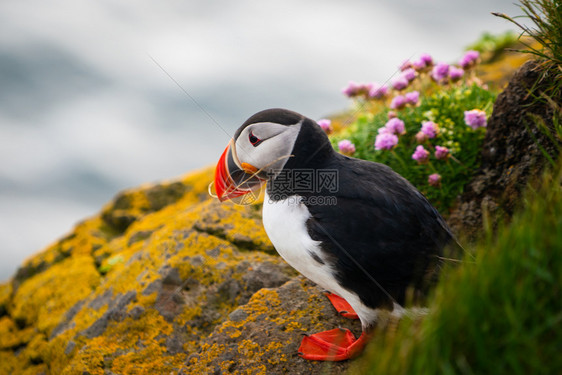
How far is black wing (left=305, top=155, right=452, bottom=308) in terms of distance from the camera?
3195mm

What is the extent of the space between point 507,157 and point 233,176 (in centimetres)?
280

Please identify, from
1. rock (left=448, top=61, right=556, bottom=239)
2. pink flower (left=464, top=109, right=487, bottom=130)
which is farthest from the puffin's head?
pink flower (left=464, top=109, right=487, bottom=130)

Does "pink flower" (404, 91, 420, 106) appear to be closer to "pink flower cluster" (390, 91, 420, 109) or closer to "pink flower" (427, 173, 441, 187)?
"pink flower cluster" (390, 91, 420, 109)

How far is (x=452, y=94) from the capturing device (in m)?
5.89

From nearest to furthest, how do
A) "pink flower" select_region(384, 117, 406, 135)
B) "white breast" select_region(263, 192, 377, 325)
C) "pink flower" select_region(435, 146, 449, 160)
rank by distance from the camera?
"white breast" select_region(263, 192, 377, 325) → "pink flower" select_region(435, 146, 449, 160) → "pink flower" select_region(384, 117, 406, 135)

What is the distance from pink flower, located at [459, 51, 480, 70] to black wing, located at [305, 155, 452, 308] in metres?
3.44

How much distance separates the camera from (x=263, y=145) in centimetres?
358

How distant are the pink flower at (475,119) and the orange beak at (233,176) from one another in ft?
8.29

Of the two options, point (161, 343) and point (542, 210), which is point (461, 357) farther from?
point (161, 343)

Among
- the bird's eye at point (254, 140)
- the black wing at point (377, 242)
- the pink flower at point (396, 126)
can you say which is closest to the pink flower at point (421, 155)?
the pink flower at point (396, 126)

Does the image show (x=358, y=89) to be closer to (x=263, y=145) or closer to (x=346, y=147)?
(x=346, y=147)

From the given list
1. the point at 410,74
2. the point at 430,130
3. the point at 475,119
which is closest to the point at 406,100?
the point at 410,74

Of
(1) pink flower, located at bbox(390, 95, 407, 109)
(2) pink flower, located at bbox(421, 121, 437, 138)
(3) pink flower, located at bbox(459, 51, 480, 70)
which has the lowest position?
(2) pink flower, located at bbox(421, 121, 437, 138)

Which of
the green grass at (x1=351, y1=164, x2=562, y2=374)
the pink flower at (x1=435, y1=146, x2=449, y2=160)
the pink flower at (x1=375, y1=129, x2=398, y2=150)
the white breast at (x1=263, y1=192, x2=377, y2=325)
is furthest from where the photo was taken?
the pink flower at (x1=375, y1=129, x2=398, y2=150)
